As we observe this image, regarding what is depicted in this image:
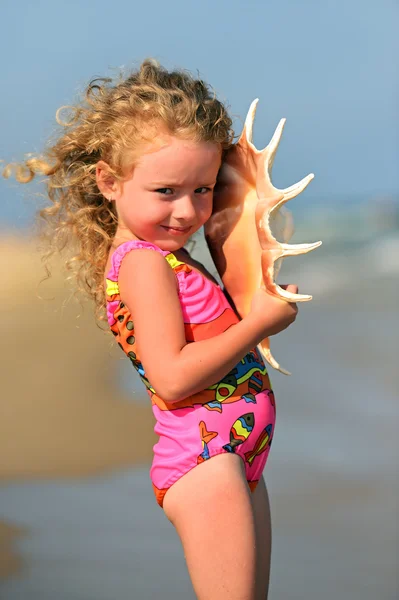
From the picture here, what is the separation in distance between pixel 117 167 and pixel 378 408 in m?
4.04

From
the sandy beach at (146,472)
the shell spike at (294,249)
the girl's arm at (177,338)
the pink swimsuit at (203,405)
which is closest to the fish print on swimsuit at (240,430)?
the pink swimsuit at (203,405)

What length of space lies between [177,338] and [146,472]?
3131 mm

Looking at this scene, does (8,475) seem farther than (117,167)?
Yes

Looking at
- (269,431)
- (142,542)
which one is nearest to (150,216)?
(269,431)

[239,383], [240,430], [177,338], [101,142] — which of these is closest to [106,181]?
[101,142]

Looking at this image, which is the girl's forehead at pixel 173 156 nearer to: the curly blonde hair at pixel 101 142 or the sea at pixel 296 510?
the curly blonde hair at pixel 101 142

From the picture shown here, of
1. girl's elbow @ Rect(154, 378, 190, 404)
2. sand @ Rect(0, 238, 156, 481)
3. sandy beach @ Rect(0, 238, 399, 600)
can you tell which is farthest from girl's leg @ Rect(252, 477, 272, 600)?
sand @ Rect(0, 238, 156, 481)

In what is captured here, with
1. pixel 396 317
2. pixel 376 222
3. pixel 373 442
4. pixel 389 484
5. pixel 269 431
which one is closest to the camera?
pixel 269 431

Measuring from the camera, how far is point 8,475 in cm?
534

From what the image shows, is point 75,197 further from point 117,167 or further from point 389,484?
point 389,484

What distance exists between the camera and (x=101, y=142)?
2.50 m

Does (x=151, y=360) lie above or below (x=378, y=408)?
above

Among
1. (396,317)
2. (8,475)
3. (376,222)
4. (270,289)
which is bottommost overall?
(376,222)

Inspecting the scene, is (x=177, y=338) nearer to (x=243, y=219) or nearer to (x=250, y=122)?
(x=243, y=219)
